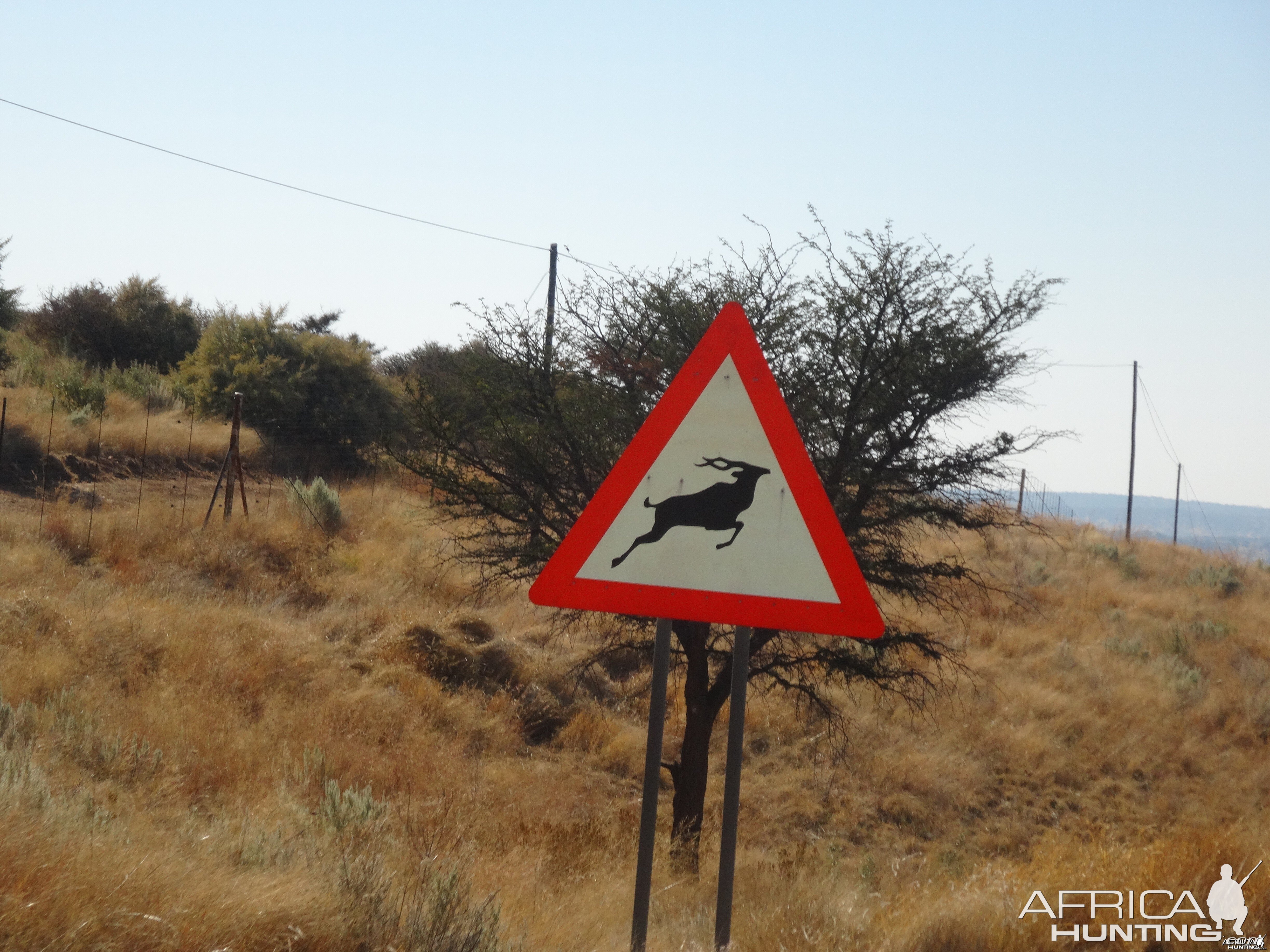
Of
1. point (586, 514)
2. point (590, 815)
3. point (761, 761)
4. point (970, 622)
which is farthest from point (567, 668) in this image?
point (586, 514)

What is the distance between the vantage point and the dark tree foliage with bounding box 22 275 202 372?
2542 centimetres

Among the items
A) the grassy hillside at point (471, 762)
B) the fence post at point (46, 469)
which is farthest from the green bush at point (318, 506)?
the fence post at point (46, 469)

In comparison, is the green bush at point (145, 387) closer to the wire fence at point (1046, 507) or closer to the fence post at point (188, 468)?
the fence post at point (188, 468)

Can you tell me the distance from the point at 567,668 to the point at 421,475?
5189 millimetres

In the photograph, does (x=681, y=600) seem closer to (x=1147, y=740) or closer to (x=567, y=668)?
(x=567, y=668)

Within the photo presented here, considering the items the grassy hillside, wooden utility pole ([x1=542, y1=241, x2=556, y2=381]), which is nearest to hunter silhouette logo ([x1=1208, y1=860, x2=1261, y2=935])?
the grassy hillside

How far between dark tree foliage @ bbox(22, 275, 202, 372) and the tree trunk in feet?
76.3

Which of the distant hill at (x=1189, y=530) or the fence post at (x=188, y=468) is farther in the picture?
the distant hill at (x=1189, y=530)

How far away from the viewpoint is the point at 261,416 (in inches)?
849

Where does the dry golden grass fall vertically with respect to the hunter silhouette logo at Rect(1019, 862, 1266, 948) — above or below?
above

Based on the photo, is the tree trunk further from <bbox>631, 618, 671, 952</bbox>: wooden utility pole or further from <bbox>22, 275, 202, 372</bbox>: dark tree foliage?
<bbox>22, 275, 202, 372</bbox>: dark tree foliage

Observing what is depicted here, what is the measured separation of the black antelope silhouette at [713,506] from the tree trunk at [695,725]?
3.65 metres

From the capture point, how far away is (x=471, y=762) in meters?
8.43

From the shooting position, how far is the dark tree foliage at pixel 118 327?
83.4ft
